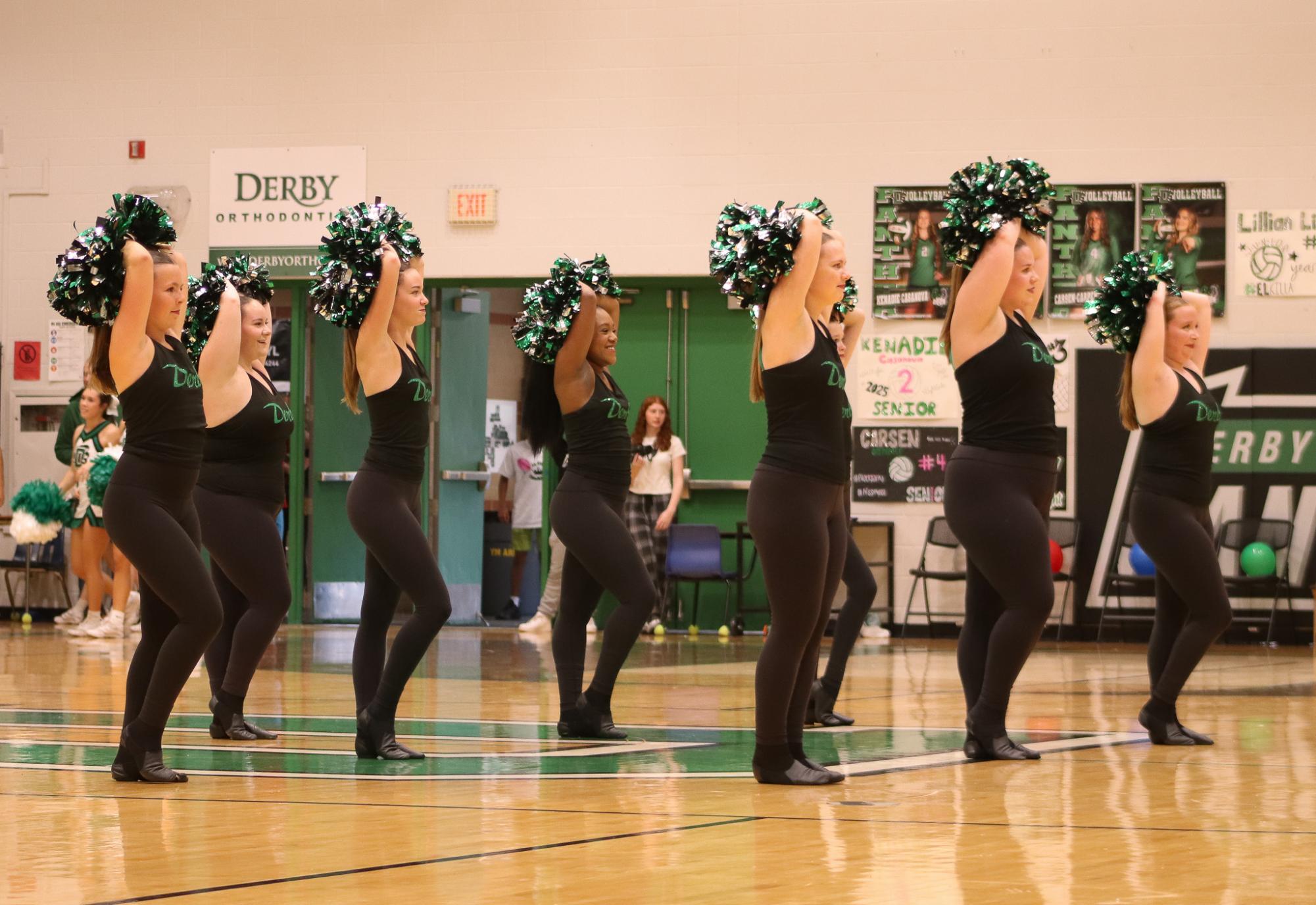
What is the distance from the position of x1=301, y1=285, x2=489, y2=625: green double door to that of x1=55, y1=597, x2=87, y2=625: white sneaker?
184cm

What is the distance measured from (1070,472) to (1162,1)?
3707mm

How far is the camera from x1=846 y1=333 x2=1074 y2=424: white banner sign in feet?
43.5

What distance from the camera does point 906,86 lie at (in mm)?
13242

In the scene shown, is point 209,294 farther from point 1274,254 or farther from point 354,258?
point 1274,254

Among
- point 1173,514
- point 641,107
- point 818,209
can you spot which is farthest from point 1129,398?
point 641,107

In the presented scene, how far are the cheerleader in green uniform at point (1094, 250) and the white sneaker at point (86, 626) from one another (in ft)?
25.9

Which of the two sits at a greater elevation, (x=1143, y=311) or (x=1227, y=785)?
(x=1143, y=311)

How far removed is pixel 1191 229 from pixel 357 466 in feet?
23.3

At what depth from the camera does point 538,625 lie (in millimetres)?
13383

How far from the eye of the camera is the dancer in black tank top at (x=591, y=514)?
601 cm

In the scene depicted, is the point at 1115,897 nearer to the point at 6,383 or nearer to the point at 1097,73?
the point at 1097,73

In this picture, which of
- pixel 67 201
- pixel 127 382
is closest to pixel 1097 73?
pixel 67 201

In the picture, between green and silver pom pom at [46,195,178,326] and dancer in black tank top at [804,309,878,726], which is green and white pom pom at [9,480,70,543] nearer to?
dancer in black tank top at [804,309,878,726]

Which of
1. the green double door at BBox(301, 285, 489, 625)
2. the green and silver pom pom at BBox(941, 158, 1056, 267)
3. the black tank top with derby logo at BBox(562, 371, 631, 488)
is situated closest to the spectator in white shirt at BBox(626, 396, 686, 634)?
the green double door at BBox(301, 285, 489, 625)
